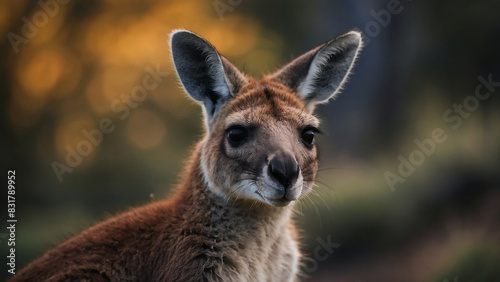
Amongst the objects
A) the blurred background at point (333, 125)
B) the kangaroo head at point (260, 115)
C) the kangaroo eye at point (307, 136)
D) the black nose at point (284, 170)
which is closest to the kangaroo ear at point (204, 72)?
the kangaroo head at point (260, 115)

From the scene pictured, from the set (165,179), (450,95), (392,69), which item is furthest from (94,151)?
(450,95)

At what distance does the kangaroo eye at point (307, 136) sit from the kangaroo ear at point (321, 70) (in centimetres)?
66

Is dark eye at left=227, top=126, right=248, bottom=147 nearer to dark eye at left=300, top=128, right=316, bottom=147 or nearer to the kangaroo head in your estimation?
the kangaroo head

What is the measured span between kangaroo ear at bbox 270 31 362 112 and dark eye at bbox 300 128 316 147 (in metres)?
0.67

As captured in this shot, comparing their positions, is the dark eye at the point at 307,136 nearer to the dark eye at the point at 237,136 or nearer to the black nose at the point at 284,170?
the dark eye at the point at 237,136

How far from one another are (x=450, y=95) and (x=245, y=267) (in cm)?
975

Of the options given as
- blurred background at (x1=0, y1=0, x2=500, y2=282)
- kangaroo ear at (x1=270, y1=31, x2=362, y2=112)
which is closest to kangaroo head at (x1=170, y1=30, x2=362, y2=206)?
kangaroo ear at (x1=270, y1=31, x2=362, y2=112)

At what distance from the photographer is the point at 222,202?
20.2 ft

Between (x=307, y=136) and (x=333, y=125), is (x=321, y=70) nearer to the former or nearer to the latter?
(x=307, y=136)

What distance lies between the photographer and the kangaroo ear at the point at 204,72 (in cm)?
640

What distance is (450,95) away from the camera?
1427cm

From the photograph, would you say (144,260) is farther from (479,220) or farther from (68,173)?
(68,173)

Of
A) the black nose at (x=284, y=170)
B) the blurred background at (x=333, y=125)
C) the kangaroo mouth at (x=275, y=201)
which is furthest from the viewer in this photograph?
the blurred background at (x=333, y=125)

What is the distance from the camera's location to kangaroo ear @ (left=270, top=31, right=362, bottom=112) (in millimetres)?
6848
